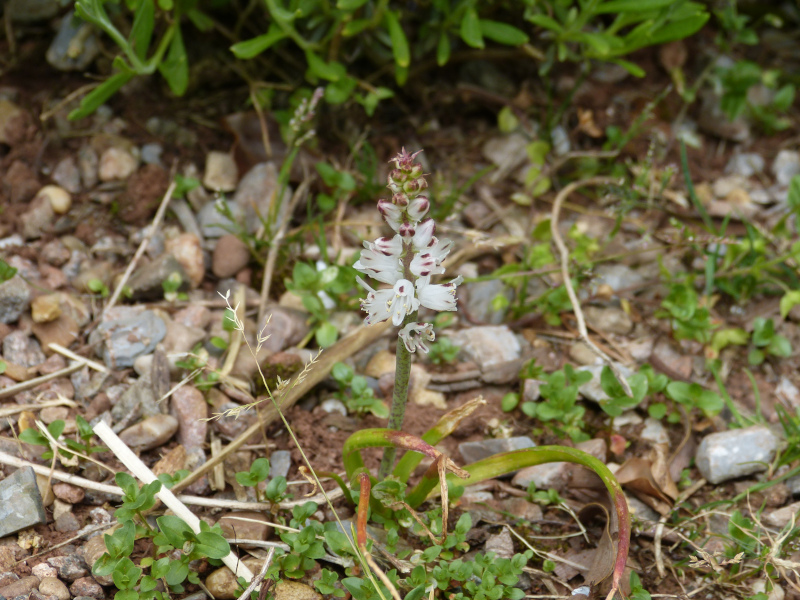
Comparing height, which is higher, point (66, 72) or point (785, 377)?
point (66, 72)

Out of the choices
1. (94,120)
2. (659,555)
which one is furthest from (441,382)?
(94,120)

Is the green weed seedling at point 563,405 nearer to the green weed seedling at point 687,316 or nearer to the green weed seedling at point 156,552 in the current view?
the green weed seedling at point 687,316

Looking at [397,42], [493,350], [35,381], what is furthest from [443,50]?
[35,381]

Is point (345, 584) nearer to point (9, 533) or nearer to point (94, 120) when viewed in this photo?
point (9, 533)

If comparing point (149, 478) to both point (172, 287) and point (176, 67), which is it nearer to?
point (172, 287)

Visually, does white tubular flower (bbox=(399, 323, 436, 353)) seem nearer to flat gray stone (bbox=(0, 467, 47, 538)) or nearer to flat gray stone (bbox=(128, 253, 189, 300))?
flat gray stone (bbox=(0, 467, 47, 538))

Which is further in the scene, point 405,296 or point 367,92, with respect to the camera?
point 367,92
